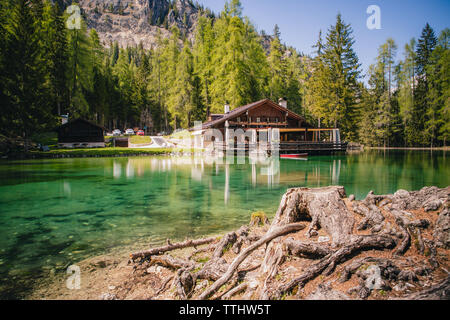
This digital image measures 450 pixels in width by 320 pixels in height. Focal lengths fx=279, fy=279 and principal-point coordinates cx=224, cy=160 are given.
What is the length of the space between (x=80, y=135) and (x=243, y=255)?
4477 cm

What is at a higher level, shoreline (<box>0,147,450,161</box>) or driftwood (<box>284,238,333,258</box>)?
A: shoreline (<box>0,147,450,161</box>)

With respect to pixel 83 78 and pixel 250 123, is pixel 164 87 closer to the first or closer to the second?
pixel 83 78

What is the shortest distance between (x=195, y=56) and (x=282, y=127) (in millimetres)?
28593

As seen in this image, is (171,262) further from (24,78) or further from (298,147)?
(24,78)

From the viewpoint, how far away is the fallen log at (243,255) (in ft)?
13.5

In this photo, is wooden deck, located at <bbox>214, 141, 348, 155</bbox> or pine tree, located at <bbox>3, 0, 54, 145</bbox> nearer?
pine tree, located at <bbox>3, 0, 54, 145</bbox>

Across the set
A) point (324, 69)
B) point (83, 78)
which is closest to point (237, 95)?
point (324, 69)

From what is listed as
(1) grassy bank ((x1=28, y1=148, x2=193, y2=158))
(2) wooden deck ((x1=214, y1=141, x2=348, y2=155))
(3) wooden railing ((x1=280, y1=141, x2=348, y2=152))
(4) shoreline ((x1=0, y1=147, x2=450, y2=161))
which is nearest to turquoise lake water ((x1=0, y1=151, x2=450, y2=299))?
(4) shoreline ((x1=0, y1=147, x2=450, y2=161))

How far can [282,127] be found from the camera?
135ft

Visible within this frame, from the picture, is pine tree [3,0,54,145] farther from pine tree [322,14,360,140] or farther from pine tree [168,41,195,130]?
pine tree [322,14,360,140]

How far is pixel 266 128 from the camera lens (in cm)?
3984

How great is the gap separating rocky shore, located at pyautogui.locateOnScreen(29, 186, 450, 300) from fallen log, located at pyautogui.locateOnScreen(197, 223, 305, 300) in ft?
0.05

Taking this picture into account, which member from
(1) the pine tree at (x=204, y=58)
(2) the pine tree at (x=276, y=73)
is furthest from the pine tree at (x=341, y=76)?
(1) the pine tree at (x=204, y=58)

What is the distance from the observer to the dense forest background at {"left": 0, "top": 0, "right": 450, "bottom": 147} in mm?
35625
